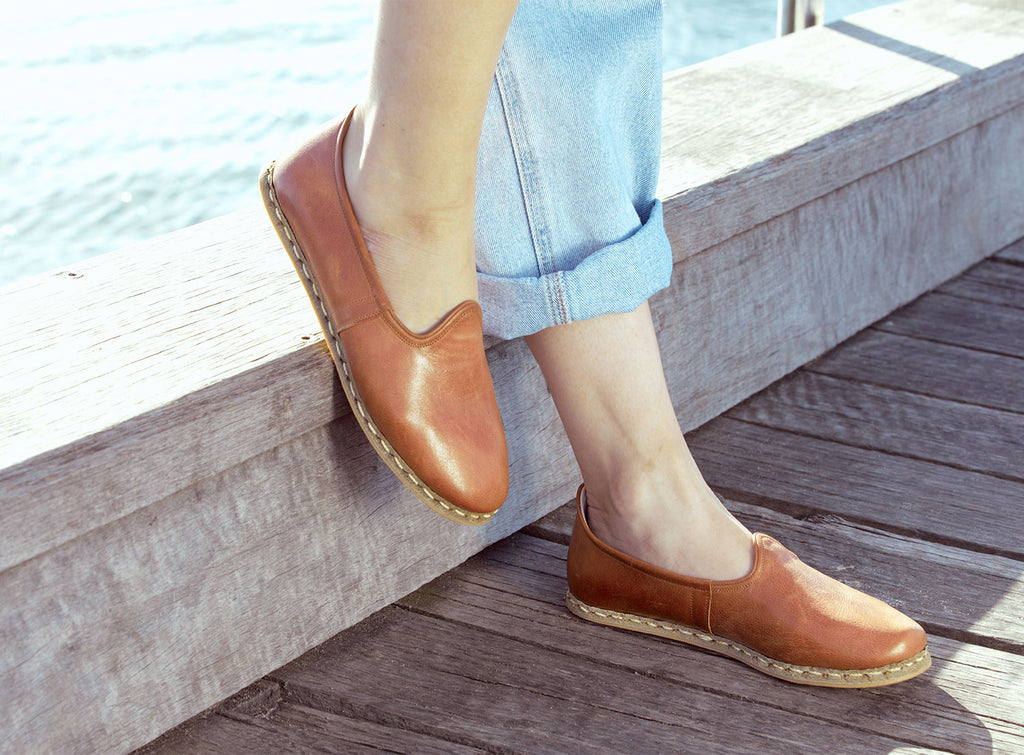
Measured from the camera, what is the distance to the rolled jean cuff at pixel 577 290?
2.61ft

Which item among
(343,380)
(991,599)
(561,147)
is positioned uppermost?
(561,147)

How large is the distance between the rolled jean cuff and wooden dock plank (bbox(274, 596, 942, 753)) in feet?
0.87

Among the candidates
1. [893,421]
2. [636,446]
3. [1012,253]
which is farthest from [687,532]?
[1012,253]

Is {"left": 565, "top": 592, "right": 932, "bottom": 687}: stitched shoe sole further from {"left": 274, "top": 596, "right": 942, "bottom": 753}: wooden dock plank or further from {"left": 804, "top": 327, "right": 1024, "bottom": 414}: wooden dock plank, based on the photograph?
Result: {"left": 804, "top": 327, "right": 1024, "bottom": 414}: wooden dock plank

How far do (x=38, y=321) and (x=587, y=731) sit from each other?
→ 0.54 metres

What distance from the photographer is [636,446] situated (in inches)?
32.7

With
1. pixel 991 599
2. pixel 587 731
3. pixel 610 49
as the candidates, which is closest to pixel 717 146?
pixel 610 49

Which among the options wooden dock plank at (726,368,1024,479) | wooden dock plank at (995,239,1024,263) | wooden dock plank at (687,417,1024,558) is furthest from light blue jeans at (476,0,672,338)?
wooden dock plank at (995,239,1024,263)

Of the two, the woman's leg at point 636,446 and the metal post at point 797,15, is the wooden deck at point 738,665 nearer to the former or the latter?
the woman's leg at point 636,446

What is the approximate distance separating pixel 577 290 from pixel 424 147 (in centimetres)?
Answer: 17

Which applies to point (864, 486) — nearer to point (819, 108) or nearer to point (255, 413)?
point (819, 108)

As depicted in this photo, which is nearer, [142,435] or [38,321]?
[142,435]

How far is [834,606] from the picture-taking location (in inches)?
32.8

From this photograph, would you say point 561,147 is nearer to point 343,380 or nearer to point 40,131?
point 343,380
